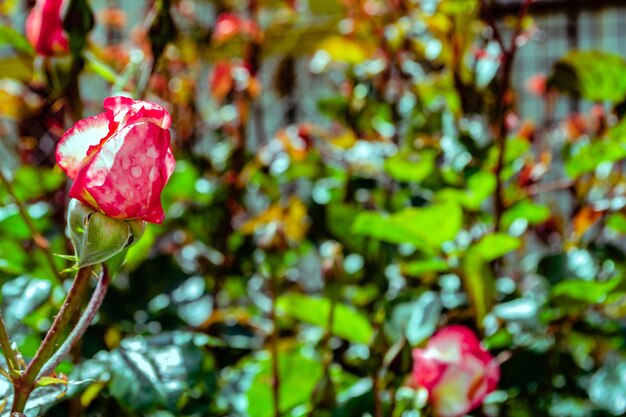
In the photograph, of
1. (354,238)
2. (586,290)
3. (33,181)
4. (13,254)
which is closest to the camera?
(586,290)

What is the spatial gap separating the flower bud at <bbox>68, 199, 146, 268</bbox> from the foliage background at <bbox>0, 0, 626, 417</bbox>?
7 cm

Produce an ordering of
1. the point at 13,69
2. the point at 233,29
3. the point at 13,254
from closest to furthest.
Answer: the point at 13,254 < the point at 233,29 < the point at 13,69

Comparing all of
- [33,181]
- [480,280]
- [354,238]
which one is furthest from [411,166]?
[33,181]

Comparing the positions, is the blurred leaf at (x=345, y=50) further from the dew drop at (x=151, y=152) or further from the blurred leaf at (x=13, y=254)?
the dew drop at (x=151, y=152)

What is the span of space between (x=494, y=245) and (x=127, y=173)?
0.36m

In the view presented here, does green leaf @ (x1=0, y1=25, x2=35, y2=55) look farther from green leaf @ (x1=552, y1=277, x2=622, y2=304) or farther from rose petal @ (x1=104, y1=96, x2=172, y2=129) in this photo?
green leaf @ (x1=552, y1=277, x2=622, y2=304)

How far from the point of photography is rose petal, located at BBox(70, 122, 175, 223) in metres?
0.28

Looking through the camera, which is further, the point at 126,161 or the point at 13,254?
the point at 13,254

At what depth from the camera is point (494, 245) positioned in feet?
1.90

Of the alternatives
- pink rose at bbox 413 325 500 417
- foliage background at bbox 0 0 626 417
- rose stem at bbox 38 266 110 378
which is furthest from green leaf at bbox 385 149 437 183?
rose stem at bbox 38 266 110 378

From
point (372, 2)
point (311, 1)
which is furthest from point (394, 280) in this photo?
point (311, 1)

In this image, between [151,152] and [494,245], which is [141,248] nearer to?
[494,245]

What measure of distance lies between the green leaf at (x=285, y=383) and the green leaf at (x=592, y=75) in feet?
1.02

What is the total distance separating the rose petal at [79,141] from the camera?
0.94ft
